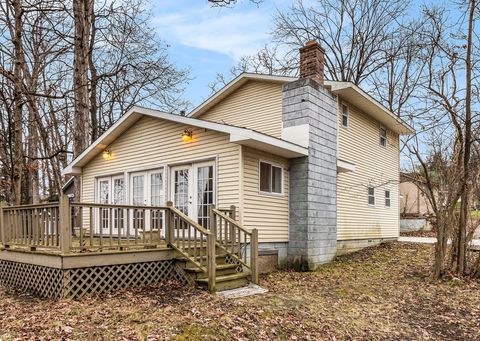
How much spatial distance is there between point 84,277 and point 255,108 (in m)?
7.17

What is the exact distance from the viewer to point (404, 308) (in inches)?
285

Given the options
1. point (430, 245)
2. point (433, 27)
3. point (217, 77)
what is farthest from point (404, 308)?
point (217, 77)

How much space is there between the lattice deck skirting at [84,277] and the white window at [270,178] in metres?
3.07

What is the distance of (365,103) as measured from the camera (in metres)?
13.6

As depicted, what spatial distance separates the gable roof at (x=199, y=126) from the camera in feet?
28.9

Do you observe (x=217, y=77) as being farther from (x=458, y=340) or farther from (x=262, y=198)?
(x=458, y=340)

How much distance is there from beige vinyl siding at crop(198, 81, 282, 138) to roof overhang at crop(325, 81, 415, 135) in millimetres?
1695

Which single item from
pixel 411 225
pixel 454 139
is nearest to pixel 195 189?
pixel 454 139

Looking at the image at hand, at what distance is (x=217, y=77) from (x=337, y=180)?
57.1 ft

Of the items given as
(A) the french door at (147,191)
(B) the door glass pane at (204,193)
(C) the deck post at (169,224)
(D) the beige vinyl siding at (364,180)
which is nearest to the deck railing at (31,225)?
(C) the deck post at (169,224)

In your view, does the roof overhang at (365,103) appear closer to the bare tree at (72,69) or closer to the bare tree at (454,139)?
the bare tree at (454,139)

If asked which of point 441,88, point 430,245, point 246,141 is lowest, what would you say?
point 430,245

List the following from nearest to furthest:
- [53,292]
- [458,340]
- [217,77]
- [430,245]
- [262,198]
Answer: [458,340] → [53,292] → [262,198] → [430,245] → [217,77]

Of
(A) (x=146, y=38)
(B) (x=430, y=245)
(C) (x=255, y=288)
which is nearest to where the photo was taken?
(C) (x=255, y=288)
